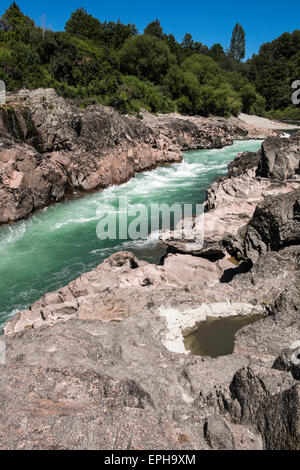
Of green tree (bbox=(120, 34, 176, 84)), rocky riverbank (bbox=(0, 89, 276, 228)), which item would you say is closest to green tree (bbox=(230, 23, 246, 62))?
green tree (bbox=(120, 34, 176, 84))

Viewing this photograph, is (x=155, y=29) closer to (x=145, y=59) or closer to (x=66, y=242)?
(x=145, y=59)

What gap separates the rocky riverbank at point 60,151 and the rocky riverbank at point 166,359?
9799 millimetres

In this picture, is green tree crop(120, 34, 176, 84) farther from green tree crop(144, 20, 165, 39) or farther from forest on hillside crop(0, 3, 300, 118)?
green tree crop(144, 20, 165, 39)

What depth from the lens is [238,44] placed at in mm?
112188

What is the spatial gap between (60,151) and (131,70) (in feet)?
125

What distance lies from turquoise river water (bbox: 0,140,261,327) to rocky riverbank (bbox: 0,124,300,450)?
8.50ft

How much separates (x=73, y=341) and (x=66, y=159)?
17.5 m

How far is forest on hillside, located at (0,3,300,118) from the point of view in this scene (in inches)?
1362

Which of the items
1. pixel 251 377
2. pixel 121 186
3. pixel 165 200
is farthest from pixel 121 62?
pixel 251 377

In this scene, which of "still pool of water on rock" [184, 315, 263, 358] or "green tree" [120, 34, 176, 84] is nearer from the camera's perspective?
"still pool of water on rock" [184, 315, 263, 358]

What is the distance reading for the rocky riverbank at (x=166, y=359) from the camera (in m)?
3.38

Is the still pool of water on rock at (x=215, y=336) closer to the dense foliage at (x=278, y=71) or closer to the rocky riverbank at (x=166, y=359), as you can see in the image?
the rocky riverbank at (x=166, y=359)

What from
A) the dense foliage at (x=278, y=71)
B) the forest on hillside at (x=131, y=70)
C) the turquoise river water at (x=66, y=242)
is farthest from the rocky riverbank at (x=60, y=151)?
the dense foliage at (x=278, y=71)

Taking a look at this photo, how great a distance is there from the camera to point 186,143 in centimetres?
3706
